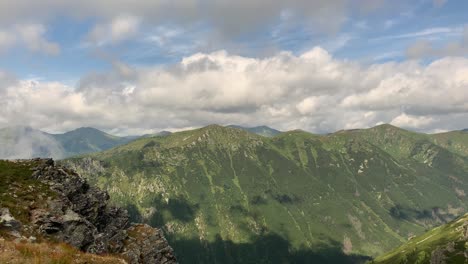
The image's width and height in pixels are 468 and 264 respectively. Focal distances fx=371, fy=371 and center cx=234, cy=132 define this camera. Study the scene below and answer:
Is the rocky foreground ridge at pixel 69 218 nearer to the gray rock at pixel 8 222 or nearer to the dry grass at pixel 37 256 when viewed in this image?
the gray rock at pixel 8 222

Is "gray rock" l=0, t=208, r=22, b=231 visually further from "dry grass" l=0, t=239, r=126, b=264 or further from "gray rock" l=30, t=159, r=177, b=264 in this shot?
"dry grass" l=0, t=239, r=126, b=264

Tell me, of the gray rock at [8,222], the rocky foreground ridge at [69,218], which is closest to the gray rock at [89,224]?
the rocky foreground ridge at [69,218]

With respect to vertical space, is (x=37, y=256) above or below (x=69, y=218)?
below

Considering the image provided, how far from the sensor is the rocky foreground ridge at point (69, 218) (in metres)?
40.4

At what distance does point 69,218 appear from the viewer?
1690 inches

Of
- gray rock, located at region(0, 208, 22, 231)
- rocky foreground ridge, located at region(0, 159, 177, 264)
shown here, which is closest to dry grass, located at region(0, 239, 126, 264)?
rocky foreground ridge, located at region(0, 159, 177, 264)

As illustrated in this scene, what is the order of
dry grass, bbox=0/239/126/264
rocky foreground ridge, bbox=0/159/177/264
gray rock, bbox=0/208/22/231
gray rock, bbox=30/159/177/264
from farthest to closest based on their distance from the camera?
gray rock, bbox=30/159/177/264 < rocky foreground ridge, bbox=0/159/177/264 < gray rock, bbox=0/208/22/231 < dry grass, bbox=0/239/126/264

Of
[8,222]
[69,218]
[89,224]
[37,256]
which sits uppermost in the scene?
[8,222]

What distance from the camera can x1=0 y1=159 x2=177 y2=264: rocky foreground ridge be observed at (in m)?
40.4

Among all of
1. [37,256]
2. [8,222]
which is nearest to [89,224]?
[8,222]

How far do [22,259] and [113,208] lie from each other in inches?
1342

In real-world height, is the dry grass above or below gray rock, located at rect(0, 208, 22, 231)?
below

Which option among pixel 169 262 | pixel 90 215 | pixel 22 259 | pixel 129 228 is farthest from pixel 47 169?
pixel 22 259

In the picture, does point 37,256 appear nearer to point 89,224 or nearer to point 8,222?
point 8,222
